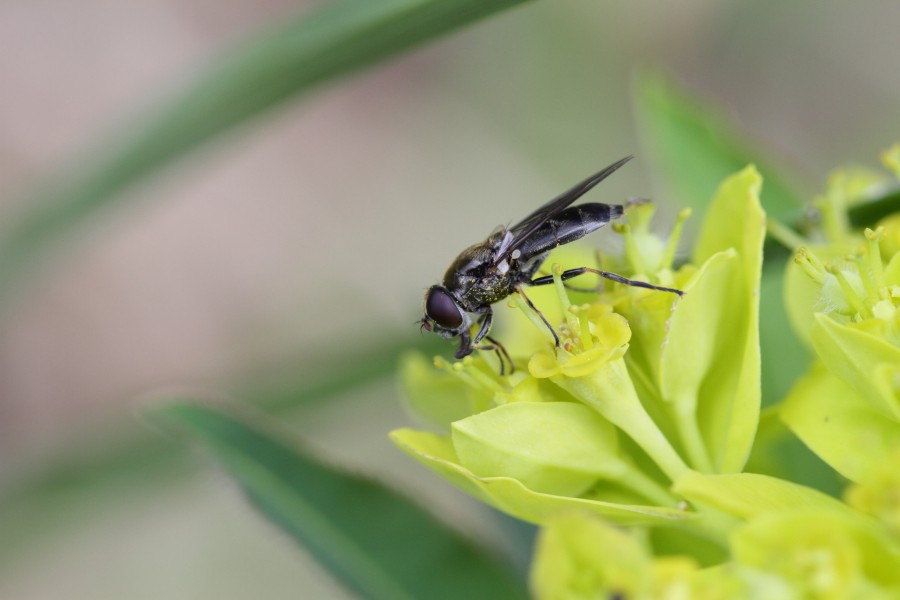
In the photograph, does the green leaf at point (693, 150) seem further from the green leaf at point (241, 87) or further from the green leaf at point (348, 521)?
the green leaf at point (348, 521)

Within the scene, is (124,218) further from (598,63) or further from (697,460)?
(598,63)

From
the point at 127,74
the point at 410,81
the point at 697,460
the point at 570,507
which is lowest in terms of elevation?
the point at 697,460

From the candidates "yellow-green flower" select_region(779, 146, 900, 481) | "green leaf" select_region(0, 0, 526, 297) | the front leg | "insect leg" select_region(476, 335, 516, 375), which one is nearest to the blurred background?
"green leaf" select_region(0, 0, 526, 297)

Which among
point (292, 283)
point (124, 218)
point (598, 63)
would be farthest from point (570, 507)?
point (598, 63)

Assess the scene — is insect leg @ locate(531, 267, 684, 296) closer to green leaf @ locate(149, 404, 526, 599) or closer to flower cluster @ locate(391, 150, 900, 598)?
flower cluster @ locate(391, 150, 900, 598)

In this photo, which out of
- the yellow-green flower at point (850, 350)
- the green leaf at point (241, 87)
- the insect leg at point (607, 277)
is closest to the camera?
the yellow-green flower at point (850, 350)

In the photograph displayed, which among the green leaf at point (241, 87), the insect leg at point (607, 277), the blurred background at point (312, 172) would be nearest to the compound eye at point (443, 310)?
the insect leg at point (607, 277)
